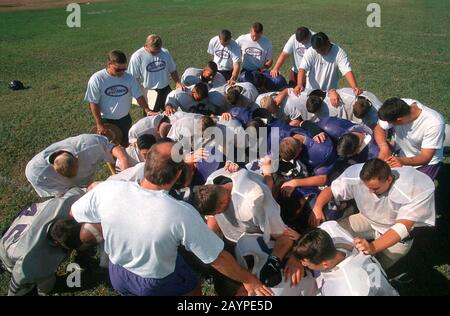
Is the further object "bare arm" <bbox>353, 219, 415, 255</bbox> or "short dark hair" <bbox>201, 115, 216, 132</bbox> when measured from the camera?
"short dark hair" <bbox>201, 115, 216, 132</bbox>

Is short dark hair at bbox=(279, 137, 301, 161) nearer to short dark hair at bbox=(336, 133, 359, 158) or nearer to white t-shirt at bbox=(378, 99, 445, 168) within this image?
short dark hair at bbox=(336, 133, 359, 158)

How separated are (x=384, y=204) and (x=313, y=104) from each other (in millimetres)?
2396

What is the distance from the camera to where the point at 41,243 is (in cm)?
438

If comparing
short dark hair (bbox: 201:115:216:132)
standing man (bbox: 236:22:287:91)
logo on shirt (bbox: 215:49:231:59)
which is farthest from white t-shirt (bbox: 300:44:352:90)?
short dark hair (bbox: 201:115:216:132)

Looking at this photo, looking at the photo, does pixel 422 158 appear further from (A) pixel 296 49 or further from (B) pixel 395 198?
(A) pixel 296 49

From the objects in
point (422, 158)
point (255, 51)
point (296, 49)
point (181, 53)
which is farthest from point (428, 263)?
point (181, 53)

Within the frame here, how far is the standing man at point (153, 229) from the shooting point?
10.2 ft

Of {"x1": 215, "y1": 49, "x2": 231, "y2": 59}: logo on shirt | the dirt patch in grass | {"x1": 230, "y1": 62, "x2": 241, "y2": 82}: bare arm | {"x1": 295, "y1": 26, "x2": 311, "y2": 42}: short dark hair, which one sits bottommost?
{"x1": 230, "y1": 62, "x2": 241, "y2": 82}: bare arm

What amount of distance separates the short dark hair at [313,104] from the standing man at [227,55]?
9.28 ft

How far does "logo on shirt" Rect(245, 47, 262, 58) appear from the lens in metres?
9.25

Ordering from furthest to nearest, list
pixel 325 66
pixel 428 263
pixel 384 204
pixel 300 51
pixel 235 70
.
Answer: pixel 235 70, pixel 300 51, pixel 325 66, pixel 428 263, pixel 384 204

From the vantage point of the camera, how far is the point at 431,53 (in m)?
14.3

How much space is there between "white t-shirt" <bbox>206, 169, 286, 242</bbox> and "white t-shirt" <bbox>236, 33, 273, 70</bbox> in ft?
17.9
